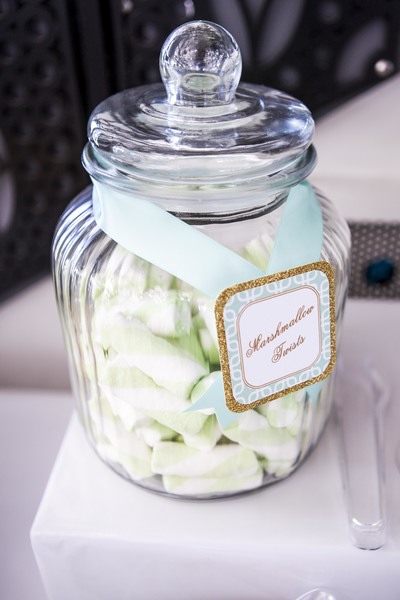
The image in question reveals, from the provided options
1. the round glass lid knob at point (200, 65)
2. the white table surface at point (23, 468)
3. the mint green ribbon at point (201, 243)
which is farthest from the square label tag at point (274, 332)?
the white table surface at point (23, 468)

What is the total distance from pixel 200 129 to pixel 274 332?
130 mm

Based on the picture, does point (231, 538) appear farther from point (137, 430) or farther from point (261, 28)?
point (261, 28)

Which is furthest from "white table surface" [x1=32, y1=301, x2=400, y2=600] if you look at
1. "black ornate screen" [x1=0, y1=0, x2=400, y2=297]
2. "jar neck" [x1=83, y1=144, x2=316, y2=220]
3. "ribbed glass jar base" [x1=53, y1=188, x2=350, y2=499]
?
"black ornate screen" [x1=0, y1=0, x2=400, y2=297]

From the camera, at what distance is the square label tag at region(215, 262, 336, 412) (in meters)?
0.37

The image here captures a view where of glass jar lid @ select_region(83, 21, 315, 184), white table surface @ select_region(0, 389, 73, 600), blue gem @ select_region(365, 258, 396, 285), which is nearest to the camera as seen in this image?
glass jar lid @ select_region(83, 21, 315, 184)

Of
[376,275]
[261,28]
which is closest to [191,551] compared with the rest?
[376,275]

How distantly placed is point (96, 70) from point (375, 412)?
1.37 ft

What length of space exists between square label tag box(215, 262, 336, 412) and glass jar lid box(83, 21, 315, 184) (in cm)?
7

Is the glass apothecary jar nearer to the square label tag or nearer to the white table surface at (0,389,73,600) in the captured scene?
the square label tag

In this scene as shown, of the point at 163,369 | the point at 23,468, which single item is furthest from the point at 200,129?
the point at 23,468

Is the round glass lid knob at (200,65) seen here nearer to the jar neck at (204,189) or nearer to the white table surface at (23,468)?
the jar neck at (204,189)

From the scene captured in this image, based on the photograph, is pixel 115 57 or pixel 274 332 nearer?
pixel 274 332

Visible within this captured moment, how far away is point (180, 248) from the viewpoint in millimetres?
365

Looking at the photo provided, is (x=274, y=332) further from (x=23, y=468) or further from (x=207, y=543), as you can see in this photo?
(x=23, y=468)
